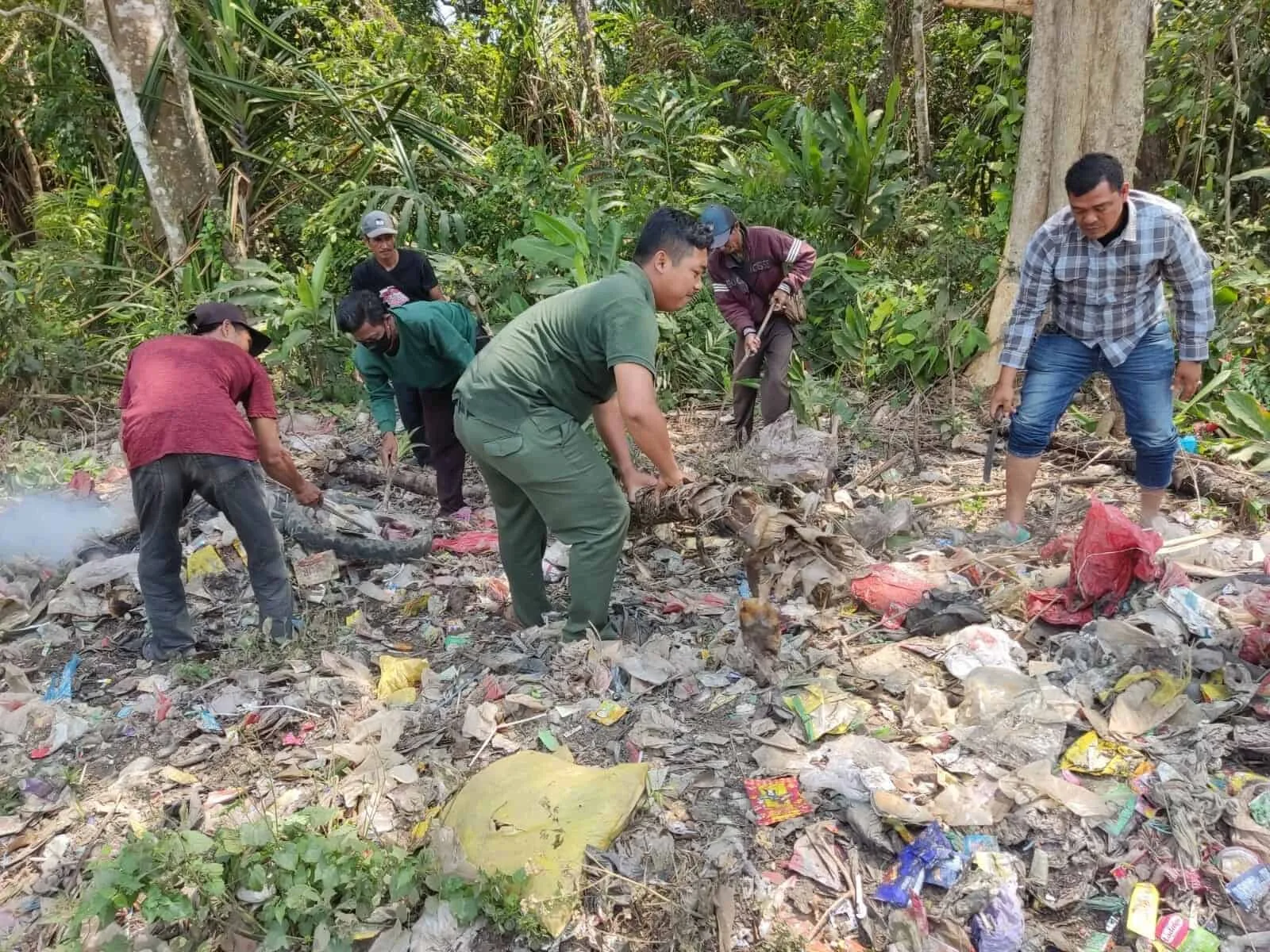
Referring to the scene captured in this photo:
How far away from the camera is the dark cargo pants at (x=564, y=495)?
9.62ft

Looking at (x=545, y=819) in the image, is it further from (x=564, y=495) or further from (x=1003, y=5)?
(x=1003, y=5)

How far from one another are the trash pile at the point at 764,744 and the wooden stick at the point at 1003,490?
1.59ft

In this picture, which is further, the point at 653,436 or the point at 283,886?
the point at 653,436

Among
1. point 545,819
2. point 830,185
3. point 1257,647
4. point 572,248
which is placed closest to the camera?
point 545,819

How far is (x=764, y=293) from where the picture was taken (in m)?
5.12

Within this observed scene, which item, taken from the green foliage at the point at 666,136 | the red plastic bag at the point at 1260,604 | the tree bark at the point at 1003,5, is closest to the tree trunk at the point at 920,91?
the tree bark at the point at 1003,5

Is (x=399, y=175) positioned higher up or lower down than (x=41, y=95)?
lower down

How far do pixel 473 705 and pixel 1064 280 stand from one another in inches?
109

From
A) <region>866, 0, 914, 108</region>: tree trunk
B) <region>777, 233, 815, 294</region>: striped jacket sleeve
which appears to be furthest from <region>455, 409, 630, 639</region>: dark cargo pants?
<region>866, 0, 914, 108</region>: tree trunk

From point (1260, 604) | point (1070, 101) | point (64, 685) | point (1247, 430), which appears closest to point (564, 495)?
point (64, 685)

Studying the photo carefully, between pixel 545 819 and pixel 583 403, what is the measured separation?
1405 mm

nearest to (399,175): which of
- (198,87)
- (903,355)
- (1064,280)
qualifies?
(198,87)

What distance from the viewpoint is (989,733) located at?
2545mm

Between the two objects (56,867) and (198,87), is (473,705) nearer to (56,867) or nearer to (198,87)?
(56,867)
